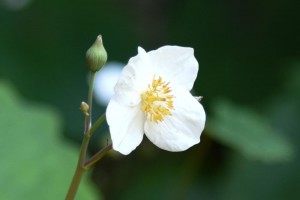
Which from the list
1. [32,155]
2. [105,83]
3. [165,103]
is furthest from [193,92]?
[165,103]

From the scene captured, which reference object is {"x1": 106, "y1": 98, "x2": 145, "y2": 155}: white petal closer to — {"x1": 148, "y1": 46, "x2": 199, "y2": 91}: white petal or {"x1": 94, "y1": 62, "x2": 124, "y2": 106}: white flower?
{"x1": 148, "y1": 46, "x2": 199, "y2": 91}: white petal

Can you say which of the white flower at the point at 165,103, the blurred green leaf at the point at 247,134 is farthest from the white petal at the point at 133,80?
the blurred green leaf at the point at 247,134

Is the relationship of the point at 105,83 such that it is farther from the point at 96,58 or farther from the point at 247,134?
the point at 96,58

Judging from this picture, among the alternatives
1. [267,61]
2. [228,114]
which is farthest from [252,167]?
[267,61]

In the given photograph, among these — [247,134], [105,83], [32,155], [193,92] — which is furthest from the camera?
[193,92]

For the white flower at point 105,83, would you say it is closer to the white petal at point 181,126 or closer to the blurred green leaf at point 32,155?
the blurred green leaf at point 32,155

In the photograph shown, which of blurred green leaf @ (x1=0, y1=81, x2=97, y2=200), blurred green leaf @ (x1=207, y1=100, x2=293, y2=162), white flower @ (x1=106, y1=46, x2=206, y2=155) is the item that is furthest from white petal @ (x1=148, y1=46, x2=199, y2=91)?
blurred green leaf @ (x1=207, y1=100, x2=293, y2=162)

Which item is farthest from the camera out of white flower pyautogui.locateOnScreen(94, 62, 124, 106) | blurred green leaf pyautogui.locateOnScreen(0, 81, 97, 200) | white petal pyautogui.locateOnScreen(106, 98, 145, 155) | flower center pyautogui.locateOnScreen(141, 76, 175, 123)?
white flower pyautogui.locateOnScreen(94, 62, 124, 106)
